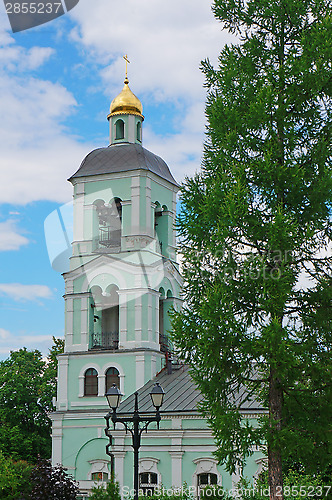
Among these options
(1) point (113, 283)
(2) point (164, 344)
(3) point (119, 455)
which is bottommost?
(3) point (119, 455)

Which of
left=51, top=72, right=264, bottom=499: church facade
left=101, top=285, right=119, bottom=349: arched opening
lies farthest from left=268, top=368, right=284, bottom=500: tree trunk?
left=101, top=285, right=119, bottom=349: arched opening

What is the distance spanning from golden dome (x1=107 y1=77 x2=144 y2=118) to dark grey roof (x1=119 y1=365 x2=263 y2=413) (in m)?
11.8

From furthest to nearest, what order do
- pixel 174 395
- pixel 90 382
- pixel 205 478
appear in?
pixel 90 382
pixel 174 395
pixel 205 478

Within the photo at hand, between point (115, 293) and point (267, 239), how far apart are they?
19.0m

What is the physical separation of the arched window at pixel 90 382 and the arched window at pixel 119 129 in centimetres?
1068

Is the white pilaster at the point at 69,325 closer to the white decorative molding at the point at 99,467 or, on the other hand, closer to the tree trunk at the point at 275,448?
the white decorative molding at the point at 99,467

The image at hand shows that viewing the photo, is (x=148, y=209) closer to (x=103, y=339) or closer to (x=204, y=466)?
(x=103, y=339)

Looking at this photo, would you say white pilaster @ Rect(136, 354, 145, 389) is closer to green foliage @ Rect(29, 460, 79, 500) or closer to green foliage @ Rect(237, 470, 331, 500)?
green foliage @ Rect(29, 460, 79, 500)

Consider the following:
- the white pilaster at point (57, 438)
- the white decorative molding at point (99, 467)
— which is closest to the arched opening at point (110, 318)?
the white pilaster at point (57, 438)

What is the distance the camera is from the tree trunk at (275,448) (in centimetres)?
1216

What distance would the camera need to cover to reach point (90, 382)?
3053cm

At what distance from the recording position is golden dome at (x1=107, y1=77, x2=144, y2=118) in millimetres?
32750

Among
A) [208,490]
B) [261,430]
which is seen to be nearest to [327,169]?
[261,430]

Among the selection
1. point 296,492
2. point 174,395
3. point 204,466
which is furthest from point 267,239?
point 174,395
